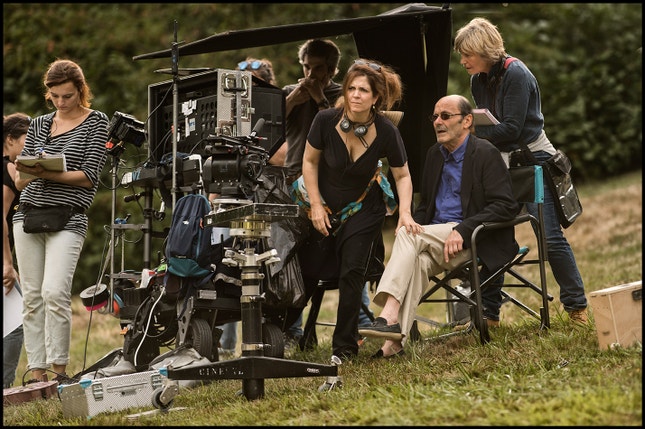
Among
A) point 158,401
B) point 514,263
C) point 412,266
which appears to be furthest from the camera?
point 514,263

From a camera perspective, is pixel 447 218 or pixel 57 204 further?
pixel 57 204

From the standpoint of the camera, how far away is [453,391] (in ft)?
13.3

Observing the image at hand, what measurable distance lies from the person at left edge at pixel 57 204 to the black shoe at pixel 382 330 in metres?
1.83

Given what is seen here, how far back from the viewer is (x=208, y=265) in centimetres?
518

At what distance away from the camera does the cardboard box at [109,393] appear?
4.40m

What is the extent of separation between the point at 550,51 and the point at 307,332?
34.3 ft

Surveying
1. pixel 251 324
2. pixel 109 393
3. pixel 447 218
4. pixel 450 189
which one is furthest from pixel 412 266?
pixel 109 393

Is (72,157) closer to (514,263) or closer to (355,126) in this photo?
(355,126)

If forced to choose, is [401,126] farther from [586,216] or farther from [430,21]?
[586,216]

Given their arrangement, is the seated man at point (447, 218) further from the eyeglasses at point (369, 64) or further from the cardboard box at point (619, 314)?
the cardboard box at point (619, 314)

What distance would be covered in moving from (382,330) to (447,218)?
0.85 meters

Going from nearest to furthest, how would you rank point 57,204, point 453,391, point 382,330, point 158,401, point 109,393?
point 453,391, point 158,401, point 109,393, point 382,330, point 57,204

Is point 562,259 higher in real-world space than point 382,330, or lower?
higher

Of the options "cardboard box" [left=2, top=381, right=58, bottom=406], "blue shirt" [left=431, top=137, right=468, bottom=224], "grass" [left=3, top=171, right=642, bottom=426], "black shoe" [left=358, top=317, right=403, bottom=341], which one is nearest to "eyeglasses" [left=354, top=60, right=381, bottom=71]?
"blue shirt" [left=431, top=137, right=468, bottom=224]
